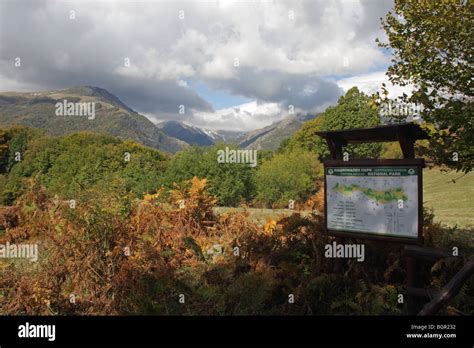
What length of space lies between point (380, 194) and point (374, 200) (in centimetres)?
14

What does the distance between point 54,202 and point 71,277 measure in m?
3.82

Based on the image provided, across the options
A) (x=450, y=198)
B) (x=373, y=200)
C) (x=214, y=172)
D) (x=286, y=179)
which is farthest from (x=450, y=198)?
(x=373, y=200)

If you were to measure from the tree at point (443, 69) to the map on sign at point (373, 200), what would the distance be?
2.22 metres

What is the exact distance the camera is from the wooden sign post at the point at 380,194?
18.8ft

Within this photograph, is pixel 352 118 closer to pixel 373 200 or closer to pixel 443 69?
pixel 443 69

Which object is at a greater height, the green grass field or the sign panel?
the sign panel

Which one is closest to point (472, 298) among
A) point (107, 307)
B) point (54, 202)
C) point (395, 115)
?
point (395, 115)

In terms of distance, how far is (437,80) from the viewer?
798 centimetres

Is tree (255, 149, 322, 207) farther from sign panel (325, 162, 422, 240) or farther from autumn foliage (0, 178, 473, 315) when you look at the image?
sign panel (325, 162, 422, 240)

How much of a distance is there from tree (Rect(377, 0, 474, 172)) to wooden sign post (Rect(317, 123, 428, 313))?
1.65 m

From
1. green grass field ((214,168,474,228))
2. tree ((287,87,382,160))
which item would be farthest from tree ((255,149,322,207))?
tree ((287,87,382,160))

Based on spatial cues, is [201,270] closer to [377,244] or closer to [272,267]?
[272,267]

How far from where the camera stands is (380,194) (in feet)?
19.9

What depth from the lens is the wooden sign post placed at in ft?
18.8
